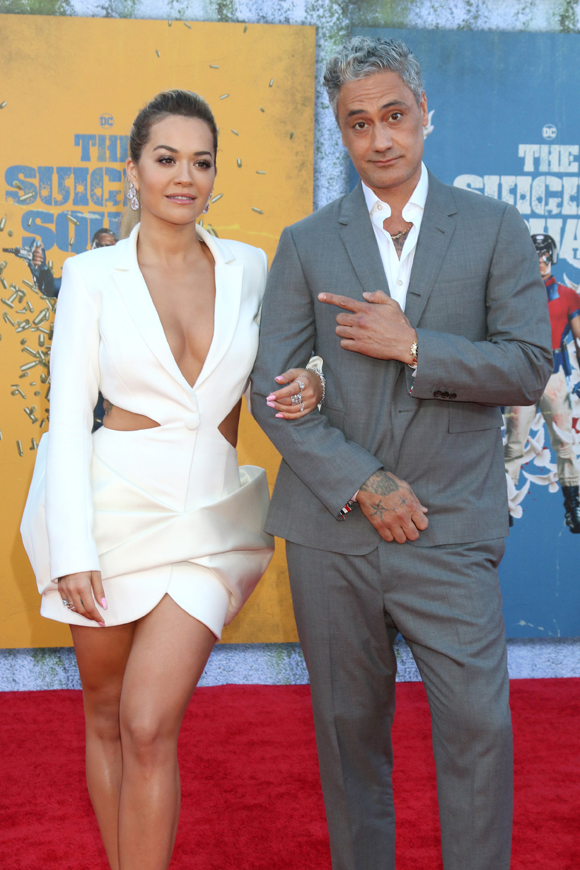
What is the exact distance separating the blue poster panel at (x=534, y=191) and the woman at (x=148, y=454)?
2.04 metres

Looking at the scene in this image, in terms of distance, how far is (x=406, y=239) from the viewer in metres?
2.16

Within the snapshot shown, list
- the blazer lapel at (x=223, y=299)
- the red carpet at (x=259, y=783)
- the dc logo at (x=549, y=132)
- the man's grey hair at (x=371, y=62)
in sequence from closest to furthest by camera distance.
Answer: the man's grey hair at (x=371, y=62), the blazer lapel at (x=223, y=299), the red carpet at (x=259, y=783), the dc logo at (x=549, y=132)

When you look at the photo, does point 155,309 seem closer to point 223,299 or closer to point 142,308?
point 142,308

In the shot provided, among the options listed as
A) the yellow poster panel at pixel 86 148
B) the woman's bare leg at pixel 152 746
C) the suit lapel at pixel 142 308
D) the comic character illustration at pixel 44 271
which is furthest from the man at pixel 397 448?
the comic character illustration at pixel 44 271

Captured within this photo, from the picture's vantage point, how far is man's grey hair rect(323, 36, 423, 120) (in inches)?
81.7

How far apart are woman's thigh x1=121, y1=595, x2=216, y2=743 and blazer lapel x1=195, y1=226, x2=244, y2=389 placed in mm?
582

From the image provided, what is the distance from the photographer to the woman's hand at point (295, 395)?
6.66ft

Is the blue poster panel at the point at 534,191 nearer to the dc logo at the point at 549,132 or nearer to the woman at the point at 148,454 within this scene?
the dc logo at the point at 549,132

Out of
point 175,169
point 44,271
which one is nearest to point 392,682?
point 175,169

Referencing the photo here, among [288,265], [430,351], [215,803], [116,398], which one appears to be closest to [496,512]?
[430,351]

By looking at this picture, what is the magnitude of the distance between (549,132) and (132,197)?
2419 mm

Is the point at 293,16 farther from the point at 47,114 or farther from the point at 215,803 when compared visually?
the point at 215,803

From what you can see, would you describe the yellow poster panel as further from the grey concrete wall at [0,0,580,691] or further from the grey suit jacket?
the grey suit jacket

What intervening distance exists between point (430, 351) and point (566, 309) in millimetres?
2364
